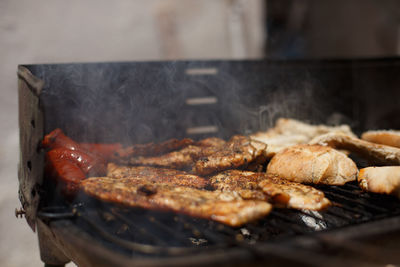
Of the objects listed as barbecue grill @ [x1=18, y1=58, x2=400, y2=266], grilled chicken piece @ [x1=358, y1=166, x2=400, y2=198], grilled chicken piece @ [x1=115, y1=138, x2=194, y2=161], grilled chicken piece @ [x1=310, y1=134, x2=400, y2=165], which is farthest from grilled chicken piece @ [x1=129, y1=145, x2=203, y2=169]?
grilled chicken piece @ [x1=358, y1=166, x2=400, y2=198]

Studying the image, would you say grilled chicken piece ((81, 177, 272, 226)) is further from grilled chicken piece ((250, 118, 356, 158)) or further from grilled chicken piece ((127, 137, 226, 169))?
grilled chicken piece ((250, 118, 356, 158))

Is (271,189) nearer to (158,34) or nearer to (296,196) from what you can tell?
(296,196)

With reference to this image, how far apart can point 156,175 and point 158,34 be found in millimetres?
3733

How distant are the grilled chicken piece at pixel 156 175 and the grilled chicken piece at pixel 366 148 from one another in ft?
4.33

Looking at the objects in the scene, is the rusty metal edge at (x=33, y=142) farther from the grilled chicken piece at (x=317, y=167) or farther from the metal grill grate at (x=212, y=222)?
the grilled chicken piece at (x=317, y=167)

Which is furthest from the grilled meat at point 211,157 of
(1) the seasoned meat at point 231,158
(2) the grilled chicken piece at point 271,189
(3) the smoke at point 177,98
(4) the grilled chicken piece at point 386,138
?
(4) the grilled chicken piece at point 386,138

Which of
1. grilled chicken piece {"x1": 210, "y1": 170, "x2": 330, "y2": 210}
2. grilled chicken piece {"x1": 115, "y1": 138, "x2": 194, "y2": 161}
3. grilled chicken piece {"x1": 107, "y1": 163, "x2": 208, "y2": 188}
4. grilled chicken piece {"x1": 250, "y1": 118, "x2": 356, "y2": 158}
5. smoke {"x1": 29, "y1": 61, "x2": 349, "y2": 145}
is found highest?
smoke {"x1": 29, "y1": 61, "x2": 349, "y2": 145}

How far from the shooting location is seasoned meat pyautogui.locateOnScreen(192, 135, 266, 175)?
2.47 m

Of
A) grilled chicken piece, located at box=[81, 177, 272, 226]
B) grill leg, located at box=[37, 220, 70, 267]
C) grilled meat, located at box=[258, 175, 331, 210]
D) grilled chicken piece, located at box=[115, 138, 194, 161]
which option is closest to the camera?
grilled chicken piece, located at box=[81, 177, 272, 226]

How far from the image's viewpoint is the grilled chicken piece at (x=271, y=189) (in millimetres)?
1867

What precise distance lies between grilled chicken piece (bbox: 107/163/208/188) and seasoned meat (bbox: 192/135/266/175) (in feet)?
0.50

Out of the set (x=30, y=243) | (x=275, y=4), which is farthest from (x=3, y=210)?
(x=275, y=4)

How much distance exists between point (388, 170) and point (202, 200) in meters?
1.23

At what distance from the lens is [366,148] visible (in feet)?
8.74
